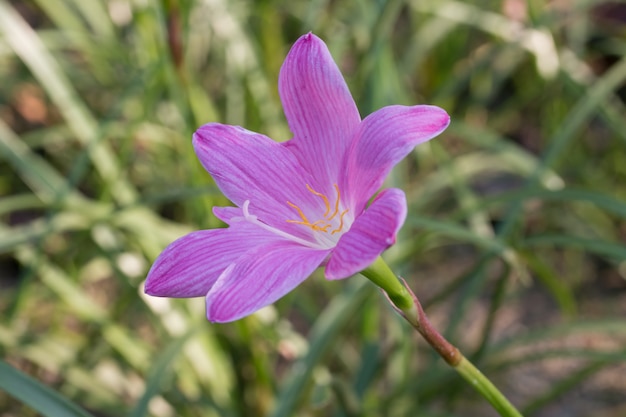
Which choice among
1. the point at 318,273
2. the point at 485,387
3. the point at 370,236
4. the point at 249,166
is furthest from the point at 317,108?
the point at 318,273

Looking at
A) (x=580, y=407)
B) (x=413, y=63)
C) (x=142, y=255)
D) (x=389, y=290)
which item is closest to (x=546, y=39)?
(x=413, y=63)

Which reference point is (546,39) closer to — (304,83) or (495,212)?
(495,212)

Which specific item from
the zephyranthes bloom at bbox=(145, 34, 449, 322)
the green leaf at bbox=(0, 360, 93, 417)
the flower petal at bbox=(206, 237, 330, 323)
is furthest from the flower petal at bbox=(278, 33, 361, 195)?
the green leaf at bbox=(0, 360, 93, 417)

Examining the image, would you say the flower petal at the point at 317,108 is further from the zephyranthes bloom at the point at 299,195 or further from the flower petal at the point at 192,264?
the flower petal at the point at 192,264

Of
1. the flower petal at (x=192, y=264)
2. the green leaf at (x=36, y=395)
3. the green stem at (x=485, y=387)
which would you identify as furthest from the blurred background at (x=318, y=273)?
the green stem at (x=485, y=387)

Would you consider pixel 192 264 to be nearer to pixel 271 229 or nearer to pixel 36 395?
pixel 271 229

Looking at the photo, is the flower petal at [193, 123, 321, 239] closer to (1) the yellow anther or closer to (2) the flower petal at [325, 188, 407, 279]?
(1) the yellow anther
